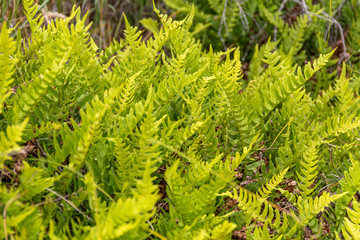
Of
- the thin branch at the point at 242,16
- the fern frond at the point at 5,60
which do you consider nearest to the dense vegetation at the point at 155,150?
the fern frond at the point at 5,60

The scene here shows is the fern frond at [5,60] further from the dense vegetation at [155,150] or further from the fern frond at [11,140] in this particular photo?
the fern frond at [11,140]

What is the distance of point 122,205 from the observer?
0.70 metres

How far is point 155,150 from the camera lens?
903 millimetres

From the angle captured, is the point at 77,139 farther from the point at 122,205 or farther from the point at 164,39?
the point at 164,39

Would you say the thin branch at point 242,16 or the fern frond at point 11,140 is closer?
the fern frond at point 11,140

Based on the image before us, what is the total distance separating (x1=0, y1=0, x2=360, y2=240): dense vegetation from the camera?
803mm

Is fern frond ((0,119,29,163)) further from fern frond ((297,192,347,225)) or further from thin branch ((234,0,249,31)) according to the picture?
thin branch ((234,0,249,31))

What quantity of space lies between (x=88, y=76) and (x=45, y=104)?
13cm

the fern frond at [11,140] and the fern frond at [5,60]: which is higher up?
the fern frond at [5,60]

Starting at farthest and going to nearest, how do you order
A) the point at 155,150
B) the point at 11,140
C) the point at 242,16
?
the point at 242,16, the point at 155,150, the point at 11,140

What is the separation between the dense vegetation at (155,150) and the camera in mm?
803

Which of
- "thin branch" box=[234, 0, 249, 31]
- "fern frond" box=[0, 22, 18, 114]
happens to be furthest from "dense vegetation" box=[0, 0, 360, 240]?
→ "thin branch" box=[234, 0, 249, 31]

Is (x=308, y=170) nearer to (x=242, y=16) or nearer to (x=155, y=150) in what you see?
(x=155, y=150)

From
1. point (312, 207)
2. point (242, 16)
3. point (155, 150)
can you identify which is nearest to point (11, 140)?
point (155, 150)
